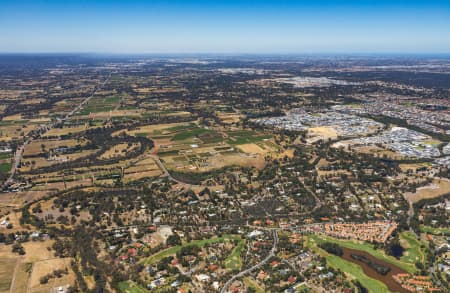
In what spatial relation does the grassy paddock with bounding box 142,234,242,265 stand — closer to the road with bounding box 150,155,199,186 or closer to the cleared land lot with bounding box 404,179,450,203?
the road with bounding box 150,155,199,186

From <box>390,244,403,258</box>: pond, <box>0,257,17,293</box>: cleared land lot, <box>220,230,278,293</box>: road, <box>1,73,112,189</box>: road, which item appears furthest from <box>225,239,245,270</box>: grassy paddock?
<box>1,73,112,189</box>: road

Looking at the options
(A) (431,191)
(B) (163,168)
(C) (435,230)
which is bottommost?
(C) (435,230)

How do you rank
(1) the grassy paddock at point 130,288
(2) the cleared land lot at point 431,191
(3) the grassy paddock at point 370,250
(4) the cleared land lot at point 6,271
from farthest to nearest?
(2) the cleared land lot at point 431,191
(3) the grassy paddock at point 370,250
(4) the cleared land lot at point 6,271
(1) the grassy paddock at point 130,288

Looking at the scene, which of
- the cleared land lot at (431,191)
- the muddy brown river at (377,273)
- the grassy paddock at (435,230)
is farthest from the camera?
the cleared land lot at (431,191)

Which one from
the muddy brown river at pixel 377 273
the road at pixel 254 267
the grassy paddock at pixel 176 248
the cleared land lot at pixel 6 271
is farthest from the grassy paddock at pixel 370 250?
the cleared land lot at pixel 6 271

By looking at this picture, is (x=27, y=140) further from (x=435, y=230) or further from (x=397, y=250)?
(x=435, y=230)

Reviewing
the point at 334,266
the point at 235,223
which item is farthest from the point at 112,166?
the point at 334,266

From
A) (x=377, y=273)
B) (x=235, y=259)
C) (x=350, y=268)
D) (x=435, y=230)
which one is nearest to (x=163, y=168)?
(x=235, y=259)

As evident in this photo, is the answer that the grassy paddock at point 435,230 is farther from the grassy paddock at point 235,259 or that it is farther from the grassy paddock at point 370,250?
the grassy paddock at point 235,259
